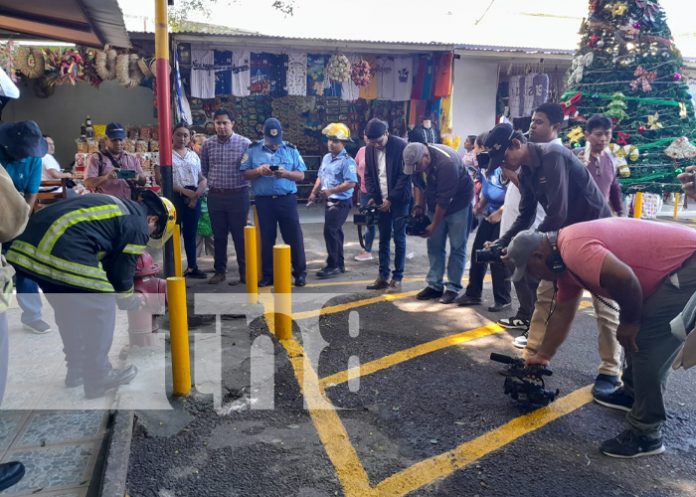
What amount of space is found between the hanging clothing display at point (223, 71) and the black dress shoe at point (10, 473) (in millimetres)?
9992

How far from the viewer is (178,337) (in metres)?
3.86

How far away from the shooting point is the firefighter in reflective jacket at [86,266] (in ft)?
11.6

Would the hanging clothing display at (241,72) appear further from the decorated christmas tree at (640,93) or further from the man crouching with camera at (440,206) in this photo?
the decorated christmas tree at (640,93)

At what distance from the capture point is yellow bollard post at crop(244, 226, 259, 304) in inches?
233

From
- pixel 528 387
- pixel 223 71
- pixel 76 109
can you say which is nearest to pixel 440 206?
pixel 528 387

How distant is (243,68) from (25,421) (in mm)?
9654

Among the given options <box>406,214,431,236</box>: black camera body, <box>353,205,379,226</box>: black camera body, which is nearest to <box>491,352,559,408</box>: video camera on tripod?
<box>406,214,431,236</box>: black camera body

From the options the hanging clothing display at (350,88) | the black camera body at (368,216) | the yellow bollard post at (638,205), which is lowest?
the black camera body at (368,216)

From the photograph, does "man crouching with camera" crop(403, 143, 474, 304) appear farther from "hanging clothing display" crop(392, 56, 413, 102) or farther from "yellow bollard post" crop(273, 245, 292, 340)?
"hanging clothing display" crop(392, 56, 413, 102)

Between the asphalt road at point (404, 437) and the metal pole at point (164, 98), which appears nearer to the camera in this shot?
the asphalt road at point (404, 437)

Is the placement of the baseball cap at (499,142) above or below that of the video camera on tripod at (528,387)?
→ above

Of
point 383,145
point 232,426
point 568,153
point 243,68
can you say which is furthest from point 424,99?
point 232,426

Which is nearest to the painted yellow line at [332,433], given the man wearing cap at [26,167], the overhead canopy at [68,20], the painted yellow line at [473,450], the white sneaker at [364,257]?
the painted yellow line at [473,450]

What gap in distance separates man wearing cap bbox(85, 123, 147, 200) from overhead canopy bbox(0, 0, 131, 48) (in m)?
1.09
